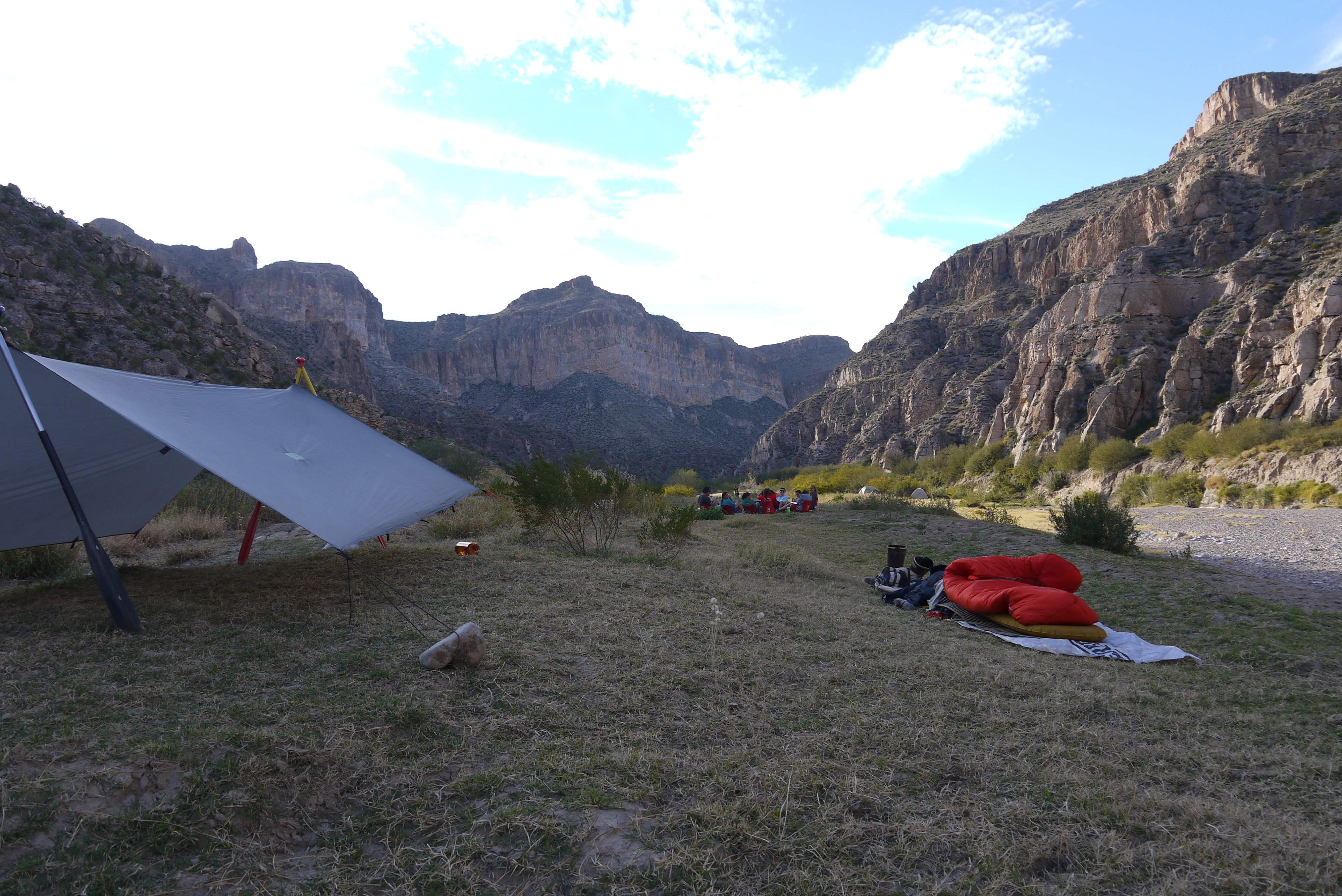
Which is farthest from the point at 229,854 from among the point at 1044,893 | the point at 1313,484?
the point at 1313,484

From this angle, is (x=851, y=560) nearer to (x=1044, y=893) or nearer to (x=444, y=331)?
(x=1044, y=893)

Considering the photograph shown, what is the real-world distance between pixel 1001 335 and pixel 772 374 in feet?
237

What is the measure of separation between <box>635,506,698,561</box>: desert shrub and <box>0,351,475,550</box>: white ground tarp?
10.6 feet

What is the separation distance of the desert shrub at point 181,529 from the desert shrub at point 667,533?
6602mm

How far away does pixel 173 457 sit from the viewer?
6434 millimetres

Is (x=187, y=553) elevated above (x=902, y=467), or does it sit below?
below

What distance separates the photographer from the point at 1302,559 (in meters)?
9.86

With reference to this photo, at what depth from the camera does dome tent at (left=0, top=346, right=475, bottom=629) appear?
14.8 feet

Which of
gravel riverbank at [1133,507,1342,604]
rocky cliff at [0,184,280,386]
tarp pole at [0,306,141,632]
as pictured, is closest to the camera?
tarp pole at [0,306,141,632]

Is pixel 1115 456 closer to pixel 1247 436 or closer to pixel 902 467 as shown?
pixel 1247 436

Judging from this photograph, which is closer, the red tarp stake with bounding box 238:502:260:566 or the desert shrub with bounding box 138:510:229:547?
the red tarp stake with bounding box 238:502:260:566

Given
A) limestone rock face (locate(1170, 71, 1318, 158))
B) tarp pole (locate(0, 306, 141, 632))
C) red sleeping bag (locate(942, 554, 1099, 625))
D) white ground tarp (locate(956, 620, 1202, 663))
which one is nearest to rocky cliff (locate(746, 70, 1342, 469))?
limestone rock face (locate(1170, 71, 1318, 158))

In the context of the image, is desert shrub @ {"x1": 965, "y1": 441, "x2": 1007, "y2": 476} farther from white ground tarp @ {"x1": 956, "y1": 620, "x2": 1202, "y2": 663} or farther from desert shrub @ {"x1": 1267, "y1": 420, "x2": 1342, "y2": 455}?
white ground tarp @ {"x1": 956, "y1": 620, "x2": 1202, "y2": 663}

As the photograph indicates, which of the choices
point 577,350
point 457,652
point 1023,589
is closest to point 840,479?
point 1023,589
